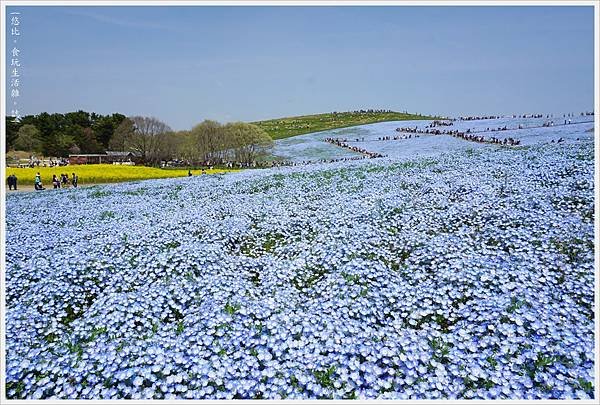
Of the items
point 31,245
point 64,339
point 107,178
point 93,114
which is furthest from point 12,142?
point 64,339

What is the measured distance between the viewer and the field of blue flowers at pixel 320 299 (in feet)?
14.4

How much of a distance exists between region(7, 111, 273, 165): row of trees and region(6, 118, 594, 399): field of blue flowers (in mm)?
38035

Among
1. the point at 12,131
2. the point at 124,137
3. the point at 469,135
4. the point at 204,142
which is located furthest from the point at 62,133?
the point at 469,135

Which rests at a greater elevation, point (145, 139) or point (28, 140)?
point (28, 140)

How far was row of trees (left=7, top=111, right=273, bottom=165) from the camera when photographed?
4888 centimetres

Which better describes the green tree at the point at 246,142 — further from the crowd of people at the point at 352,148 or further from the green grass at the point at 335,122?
the green grass at the point at 335,122

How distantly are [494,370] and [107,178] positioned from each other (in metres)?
32.3

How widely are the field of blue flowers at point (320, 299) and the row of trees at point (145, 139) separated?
38035 millimetres

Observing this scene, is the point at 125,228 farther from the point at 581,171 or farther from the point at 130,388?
the point at 581,171

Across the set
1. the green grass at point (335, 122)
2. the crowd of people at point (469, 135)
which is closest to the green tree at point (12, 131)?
the green grass at point (335, 122)

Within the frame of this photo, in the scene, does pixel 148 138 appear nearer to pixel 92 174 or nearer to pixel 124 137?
pixel 124 137

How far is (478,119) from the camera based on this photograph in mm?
59719

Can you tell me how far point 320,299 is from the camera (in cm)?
607

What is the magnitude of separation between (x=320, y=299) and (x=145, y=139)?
186ft
